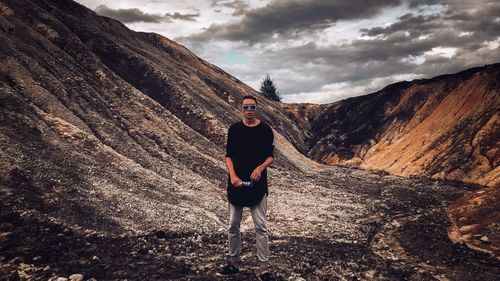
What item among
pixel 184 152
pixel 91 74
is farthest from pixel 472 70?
pixel 91 74

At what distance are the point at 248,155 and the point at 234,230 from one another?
4.50 ft

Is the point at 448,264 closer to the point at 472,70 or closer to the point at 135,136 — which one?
the point at 135,136

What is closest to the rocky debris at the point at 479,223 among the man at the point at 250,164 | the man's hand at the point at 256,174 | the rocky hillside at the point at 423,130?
the man at the point at 250,164

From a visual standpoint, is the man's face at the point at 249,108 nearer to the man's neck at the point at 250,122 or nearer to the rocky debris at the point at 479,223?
the man's neck at the point at 250,122

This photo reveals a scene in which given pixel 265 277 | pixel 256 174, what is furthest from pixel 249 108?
pixel 265 277

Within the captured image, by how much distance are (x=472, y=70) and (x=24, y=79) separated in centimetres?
4114

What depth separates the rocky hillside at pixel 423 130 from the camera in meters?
26.7

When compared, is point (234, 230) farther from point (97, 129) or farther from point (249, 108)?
point (97, 129)

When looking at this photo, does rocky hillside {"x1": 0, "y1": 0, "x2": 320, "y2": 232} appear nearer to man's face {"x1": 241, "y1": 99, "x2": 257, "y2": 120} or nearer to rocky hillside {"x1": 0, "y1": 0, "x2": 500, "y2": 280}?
rocky hillside {"x1": 0, "y1": 0, "x2": 500, "y2": 280}

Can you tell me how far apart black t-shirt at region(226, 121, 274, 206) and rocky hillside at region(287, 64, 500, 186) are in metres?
21.5

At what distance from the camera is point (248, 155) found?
654cm

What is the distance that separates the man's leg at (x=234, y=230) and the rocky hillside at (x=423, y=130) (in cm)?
2145

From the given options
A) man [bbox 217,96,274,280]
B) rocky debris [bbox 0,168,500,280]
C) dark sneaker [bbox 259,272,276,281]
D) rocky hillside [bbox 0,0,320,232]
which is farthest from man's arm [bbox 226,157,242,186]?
rocky hillside [bbox 0,0,320,232]

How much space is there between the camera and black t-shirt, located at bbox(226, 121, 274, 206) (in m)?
6.51
